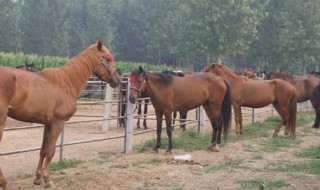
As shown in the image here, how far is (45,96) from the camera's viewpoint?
17.5ft

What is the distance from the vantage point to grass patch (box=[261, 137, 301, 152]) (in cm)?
950

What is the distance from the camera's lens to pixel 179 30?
46.7 meters

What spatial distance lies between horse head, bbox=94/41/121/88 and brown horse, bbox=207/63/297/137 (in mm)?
5780

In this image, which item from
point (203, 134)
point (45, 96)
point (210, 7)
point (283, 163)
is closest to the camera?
point (45, 96)

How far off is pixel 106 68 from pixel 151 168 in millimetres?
1909

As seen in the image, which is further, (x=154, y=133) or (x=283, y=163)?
(x=154, y=133)

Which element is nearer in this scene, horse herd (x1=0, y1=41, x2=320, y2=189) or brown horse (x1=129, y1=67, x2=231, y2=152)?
horse herd (x1=0, y1=41, x2=320, y2=189)

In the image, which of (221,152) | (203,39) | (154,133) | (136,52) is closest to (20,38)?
(136,52)

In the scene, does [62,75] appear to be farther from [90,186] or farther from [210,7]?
[210,7]

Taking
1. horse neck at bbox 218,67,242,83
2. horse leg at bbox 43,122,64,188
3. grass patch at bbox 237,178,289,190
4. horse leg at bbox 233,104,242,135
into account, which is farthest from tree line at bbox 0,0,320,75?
horse leg at bbox 43,122,64,188

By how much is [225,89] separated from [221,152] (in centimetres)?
139

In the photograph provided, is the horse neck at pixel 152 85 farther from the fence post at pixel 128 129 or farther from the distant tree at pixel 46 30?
the distant tree at pixel 46 30

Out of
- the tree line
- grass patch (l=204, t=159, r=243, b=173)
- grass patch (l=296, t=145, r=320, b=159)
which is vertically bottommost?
grass patch (l=296, t=145, r=320, b=159)

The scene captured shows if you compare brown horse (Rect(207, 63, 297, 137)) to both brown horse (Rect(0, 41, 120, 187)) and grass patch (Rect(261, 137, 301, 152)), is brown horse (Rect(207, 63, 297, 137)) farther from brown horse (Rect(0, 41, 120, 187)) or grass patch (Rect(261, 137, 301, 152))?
brown horse (Rect(0, 41, 120, 187))
